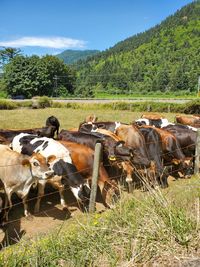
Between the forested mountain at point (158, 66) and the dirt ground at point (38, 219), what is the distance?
53258 millimetres

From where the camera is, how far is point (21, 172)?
6551 millimetres

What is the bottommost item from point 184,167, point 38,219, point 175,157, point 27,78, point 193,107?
point 38,219

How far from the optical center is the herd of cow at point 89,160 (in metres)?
6.66

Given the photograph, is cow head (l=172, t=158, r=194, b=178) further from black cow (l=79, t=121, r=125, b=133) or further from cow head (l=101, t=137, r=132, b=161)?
black cow (l=79, t=121, r=125, b=133)

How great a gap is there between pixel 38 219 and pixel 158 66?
8414cm

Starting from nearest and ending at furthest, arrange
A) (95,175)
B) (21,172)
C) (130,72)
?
(95,175), (21,172), (130,72)

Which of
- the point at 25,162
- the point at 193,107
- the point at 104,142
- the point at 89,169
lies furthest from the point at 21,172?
the point at 193,107

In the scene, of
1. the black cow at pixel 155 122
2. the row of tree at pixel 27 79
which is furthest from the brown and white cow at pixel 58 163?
the row of tree at pixel 27 79

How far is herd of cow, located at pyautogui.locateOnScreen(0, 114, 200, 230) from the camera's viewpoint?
21.9ft

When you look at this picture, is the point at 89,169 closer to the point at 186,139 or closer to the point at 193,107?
the point at 186,139

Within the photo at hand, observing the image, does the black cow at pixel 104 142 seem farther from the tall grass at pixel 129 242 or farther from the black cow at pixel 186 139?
the tall grass at pixel 129 242

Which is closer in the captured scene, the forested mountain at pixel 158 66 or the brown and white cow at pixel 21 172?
the brown and white cow at pixel 21 172

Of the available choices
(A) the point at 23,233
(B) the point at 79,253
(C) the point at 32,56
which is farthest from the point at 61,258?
(C) the point at 32,56

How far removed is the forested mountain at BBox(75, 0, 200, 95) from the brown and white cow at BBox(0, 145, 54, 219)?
53.9 metres
